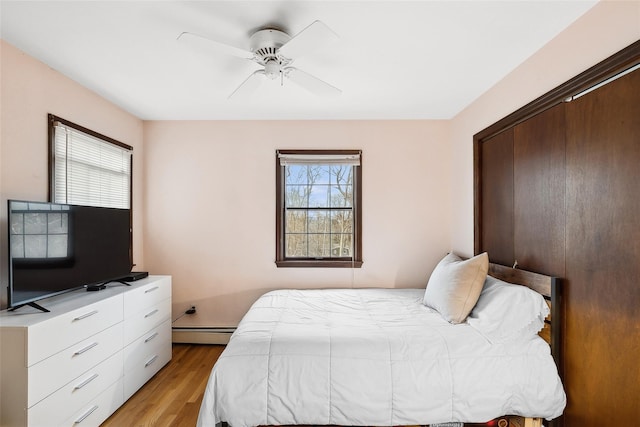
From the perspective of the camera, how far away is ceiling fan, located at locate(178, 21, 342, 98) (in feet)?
5.27

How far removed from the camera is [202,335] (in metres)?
3.51

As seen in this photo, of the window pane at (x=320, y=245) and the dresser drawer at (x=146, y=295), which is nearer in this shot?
the dresser drawer at (x=146, y=295)

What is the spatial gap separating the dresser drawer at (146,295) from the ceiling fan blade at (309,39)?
84.4 inches

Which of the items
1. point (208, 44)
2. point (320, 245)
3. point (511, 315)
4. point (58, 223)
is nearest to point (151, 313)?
point (58, 223)

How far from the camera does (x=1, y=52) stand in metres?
1.98

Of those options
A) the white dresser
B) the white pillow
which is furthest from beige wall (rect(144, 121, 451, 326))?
the white pillow

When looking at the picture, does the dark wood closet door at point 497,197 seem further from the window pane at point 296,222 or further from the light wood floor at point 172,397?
the light wood floor at point 172,397

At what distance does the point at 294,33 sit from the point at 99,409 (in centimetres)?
276

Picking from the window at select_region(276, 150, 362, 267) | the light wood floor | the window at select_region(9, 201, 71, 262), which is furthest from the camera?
the window at select_region(276, 150, 362, 267)

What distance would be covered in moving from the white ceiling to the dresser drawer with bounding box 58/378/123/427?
7.58 ft

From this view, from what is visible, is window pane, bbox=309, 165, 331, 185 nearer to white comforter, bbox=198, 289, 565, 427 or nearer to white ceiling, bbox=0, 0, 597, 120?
white ceiling, bbox=0, 0, 597, 120

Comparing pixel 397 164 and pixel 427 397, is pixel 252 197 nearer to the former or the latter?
pixel 397 164

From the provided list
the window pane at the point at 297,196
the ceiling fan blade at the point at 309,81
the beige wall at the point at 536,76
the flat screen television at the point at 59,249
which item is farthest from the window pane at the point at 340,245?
the flat screen television at the point at 59,249

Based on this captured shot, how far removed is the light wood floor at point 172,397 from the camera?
7.25ft
